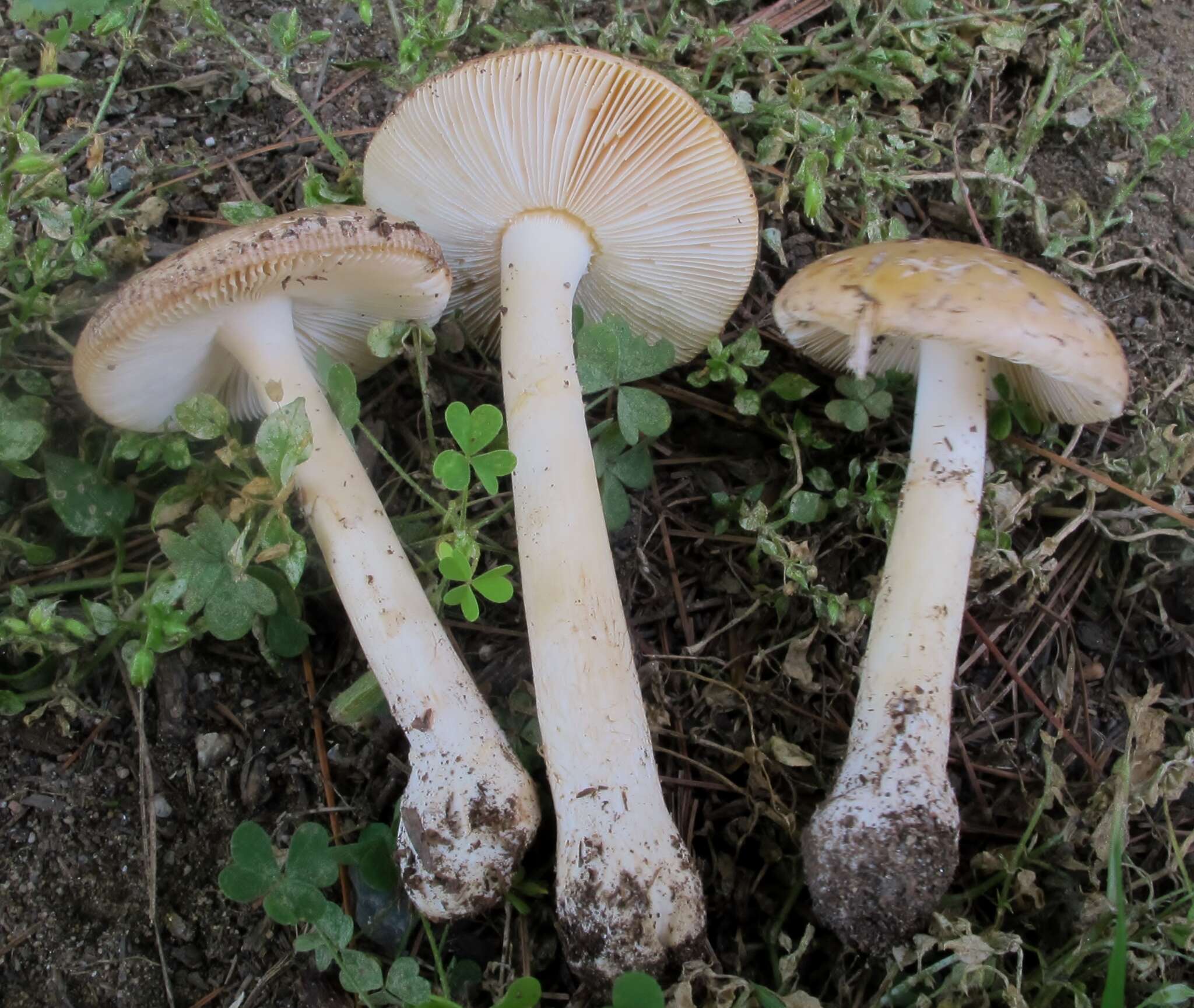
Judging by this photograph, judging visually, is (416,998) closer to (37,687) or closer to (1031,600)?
(37,687)

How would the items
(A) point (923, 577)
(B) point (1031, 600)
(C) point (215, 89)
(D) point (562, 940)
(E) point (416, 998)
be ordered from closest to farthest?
1. (E) point (416, 998)
2. (D) point (562, 940)
3. (A) point (923, 577)
4. (B) point (1031, 600)
5. (C) point (215, 89)

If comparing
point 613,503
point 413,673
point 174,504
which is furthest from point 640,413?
point 174,504

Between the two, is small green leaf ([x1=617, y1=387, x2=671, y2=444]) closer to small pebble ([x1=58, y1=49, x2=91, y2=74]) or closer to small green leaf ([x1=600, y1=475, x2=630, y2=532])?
small green leaf ([x1=600, y1=475, x2=630, y2=532])

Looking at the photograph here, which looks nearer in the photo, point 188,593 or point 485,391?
point 188,593

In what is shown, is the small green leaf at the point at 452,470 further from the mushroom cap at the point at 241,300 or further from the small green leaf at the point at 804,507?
the small green leaf at the point at 804,507

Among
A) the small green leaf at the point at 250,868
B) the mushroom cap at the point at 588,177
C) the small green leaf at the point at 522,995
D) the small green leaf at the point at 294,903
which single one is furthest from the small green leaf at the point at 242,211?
the small green leaf at the point at 522,995

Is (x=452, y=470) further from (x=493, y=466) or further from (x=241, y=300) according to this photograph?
(x=241, y=300)

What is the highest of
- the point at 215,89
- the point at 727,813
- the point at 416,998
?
the point at 215,89

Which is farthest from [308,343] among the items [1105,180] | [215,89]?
[1105,180]
